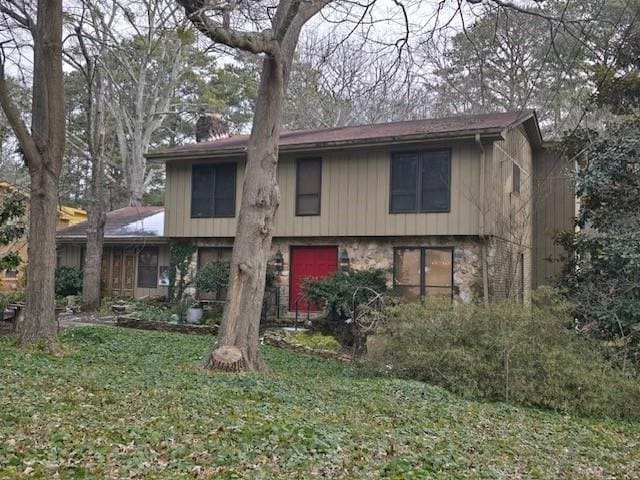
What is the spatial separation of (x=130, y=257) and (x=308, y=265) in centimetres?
651

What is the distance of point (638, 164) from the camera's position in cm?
1114

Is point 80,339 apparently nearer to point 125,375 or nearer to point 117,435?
point 125,375

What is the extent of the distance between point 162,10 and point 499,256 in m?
9.07

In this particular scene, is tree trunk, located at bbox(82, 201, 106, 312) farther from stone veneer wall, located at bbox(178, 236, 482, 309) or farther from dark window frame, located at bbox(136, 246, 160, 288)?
stone veneer wall, located at bbox(178, 236, 482, 309)

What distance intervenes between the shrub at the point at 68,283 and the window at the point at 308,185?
7916 millimetres

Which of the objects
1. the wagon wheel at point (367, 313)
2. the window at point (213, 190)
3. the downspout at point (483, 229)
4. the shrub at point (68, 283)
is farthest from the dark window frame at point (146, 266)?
the downspout at point (483, 229)

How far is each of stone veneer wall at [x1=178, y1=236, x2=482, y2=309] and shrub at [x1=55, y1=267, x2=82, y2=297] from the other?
4.41 meters

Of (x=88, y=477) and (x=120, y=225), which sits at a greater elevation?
(x=120, y=225)

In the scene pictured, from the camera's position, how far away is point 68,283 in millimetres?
18312

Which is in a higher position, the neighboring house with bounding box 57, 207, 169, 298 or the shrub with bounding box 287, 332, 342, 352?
the neighboring house with bounding box 57, 207, 169, 298

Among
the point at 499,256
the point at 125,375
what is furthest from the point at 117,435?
the point at 499,256

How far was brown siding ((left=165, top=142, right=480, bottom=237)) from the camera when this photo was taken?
42.9 ft

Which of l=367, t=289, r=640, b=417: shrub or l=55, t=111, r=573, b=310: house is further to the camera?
l=55, t=111, r=573, b=310: house

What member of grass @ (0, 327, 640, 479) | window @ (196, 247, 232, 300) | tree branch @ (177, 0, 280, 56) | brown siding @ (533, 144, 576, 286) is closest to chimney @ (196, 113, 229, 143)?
window @ (196, 247, 232, 300)
